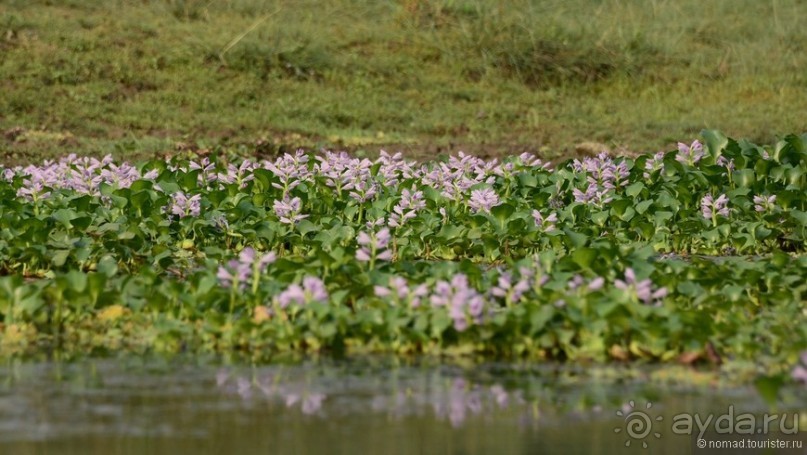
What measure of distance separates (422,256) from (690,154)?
2352mm

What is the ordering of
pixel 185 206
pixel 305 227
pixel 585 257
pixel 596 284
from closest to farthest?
1. pixel 596 284
2. pixel 585 257
3. pixel 305 227
4. pixel 185 206

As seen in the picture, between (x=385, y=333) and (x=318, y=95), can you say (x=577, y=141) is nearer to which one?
(x=318, y=95)

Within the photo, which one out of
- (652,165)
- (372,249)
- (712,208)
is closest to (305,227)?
(372,249)

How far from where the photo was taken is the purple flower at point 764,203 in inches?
337

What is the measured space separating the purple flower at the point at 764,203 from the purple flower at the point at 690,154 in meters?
0.92

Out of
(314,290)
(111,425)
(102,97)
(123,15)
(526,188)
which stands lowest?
(111,425)

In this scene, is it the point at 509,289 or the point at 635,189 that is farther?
the point at 635,189

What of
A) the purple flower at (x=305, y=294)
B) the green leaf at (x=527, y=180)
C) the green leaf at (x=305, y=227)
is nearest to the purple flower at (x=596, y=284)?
the purple flower at (x=305, y=294)

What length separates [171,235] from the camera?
8281 millimetres

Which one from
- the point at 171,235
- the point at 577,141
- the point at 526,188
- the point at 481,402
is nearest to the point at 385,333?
the point at 481,402

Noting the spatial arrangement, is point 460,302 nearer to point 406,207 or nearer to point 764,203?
point 406,207

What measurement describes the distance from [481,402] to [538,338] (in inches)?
28.9

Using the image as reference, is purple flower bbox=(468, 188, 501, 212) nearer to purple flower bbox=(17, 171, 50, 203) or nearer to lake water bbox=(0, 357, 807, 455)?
purple flower bbox=(17, 171, 50, 203)

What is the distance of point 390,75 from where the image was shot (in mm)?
17328
